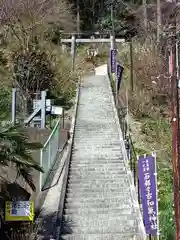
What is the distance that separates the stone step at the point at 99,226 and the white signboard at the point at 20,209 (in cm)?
180

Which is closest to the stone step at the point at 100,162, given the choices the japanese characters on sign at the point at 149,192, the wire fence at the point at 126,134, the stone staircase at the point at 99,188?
the stone staircase at the point at 99,188

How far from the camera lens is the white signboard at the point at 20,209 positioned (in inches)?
496

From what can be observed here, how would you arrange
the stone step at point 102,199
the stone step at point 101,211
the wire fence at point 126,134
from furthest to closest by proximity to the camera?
1. the wire fence at point 126,134
2. the stone step at point 102,199
3. the stone step at point 101,211

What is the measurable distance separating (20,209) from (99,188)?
14.7ft

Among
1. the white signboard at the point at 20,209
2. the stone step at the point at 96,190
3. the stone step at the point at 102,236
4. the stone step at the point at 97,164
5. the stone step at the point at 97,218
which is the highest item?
the white signboard at the point at 20,209

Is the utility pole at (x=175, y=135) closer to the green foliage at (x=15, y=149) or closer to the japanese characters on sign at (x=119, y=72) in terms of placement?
the green foliage at (x=15, y=149)

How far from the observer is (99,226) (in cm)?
1430

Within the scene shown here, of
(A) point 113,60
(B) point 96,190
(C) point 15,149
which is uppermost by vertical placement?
(A) point 113,60

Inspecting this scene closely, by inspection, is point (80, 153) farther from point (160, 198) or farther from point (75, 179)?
point (160, 198)

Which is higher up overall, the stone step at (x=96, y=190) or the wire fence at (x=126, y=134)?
the wire fence at (x=126, y=134)

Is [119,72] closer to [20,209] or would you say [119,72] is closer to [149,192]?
[149,192]

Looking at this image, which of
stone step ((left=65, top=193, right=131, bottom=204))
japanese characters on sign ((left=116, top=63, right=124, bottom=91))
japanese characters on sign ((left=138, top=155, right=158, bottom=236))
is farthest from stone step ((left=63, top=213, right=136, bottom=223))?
japanese characters on sign ((left=116, top=63, right=124, bottom=91))

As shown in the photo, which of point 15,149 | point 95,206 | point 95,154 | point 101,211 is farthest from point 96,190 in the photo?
point 15,149

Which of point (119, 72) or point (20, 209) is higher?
point (119, 72)
